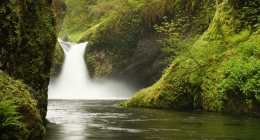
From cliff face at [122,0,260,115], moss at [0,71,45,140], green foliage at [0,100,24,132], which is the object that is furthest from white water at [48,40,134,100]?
green foliage at [0,100,24,132]

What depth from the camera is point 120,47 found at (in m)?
37.9

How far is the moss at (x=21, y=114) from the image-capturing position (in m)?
7.82

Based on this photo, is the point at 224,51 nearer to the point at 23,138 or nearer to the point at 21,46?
the point at 21,46

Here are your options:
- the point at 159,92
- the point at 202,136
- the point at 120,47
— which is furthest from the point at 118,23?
the point at 202,136

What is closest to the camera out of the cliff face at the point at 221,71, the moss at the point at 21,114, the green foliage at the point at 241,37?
the moss at the point at 21,114

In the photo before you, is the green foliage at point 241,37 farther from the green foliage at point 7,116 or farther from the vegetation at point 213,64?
the green foliage at point 7,116

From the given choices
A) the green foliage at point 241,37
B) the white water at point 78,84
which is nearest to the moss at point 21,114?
the green foliage at point 241,37

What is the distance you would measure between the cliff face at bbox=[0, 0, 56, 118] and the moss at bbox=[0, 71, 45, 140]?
120cm

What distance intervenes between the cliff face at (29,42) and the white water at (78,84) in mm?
24416

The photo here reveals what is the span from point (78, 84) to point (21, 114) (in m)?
30.3

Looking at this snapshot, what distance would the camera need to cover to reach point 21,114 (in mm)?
8273

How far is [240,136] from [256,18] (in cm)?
1090

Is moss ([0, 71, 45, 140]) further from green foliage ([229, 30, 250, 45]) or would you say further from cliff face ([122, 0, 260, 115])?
green foliage ([229, 30, 250, 45])

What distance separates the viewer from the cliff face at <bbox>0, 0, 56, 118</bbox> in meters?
9.97
